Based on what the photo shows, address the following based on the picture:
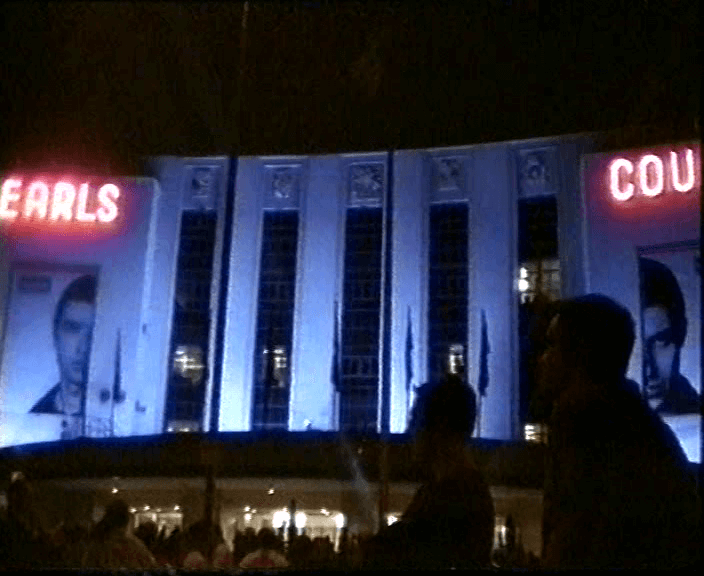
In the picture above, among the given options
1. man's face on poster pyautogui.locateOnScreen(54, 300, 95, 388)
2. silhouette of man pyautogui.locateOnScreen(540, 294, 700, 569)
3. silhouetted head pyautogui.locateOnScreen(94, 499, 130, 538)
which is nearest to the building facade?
man's face on poster pyautogui.locateOnScreen(54, 300, 95, 388)

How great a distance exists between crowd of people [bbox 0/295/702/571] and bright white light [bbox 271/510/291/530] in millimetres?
12338

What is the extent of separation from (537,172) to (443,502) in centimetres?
1789

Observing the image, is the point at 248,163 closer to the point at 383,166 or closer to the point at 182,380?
the point at 383,166

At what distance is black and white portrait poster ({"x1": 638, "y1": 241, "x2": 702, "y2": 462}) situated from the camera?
1386 centimetres

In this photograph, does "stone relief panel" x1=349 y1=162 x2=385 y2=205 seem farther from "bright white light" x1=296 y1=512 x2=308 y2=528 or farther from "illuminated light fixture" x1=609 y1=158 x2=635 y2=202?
"bright white light" x1=296 y1=512 x2=308 y2=528

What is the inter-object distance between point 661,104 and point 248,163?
7.68 meters

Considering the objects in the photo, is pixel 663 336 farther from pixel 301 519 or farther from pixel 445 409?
pixel 445 409

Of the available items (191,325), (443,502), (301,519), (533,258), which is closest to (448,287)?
(533,258)

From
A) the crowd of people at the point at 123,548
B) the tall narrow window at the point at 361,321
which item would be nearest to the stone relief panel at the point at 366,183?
the tall narrow window at the point at 361,321

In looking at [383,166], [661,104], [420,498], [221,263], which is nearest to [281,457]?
[221,263]

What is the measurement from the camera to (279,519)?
15.2m

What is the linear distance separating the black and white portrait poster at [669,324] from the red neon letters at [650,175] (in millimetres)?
1144

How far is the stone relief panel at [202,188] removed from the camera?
66.4ft

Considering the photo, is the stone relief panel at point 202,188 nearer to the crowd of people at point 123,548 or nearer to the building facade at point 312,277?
the building facade at point 312,277
